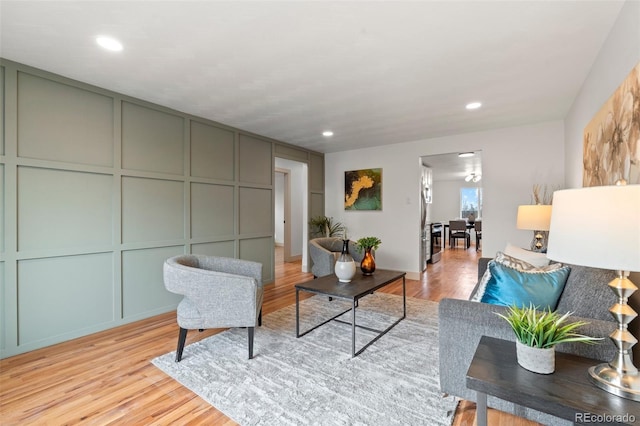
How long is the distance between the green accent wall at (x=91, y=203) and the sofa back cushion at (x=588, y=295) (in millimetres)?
3596

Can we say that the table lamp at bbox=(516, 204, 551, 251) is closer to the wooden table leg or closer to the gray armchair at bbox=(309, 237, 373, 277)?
the gray armchair at bbox=(309, 237, 373, 277)

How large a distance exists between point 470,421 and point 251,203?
12.1 ft

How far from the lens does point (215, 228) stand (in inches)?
157

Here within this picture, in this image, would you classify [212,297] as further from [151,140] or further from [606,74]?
[606,74]

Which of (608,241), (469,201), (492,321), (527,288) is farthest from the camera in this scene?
(469,201)

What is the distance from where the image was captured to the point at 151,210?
130 inches

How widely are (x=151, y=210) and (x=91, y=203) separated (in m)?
0.56

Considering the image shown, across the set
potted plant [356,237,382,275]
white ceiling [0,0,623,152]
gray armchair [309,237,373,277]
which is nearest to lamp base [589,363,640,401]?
white ceiling [0,0,623,152]

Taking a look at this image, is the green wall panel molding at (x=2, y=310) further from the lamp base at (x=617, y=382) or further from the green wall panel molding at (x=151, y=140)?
the lamp base at (x=617, y=382)

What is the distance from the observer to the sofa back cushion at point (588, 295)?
146 centimetres

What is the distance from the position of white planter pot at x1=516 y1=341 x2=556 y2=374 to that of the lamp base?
13 centimetres

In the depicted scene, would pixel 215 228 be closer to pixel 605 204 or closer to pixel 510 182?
pixel 605 204

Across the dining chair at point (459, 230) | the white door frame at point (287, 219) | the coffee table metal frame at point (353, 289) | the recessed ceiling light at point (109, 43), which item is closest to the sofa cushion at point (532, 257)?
the coffee table metal frame at point (353, 289)

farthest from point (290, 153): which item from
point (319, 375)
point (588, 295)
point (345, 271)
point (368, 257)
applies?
point (588, 295)
